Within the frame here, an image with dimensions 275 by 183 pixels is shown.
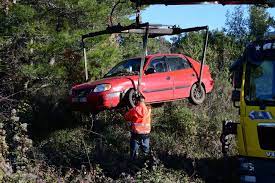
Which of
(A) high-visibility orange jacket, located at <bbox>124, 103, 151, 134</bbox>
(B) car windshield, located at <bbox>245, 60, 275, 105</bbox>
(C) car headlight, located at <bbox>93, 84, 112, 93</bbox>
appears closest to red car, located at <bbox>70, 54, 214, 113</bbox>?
(C) car headlight, located at <bbox>93, 84, 112, 93</bbox>

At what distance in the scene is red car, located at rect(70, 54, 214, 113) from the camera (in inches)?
514

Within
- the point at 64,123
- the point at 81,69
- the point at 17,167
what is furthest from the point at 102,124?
the point at 17,167

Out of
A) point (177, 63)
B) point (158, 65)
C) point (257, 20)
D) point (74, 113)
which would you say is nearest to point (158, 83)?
point (158, 65)

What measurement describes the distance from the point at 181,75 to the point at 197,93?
0.86m

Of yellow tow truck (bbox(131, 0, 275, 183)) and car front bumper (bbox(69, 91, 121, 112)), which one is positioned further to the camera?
car front bumper (bbox(69, 91, 121, 112))

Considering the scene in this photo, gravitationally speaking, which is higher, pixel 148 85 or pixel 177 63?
pixel 177 63

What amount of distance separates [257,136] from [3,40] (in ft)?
26.9

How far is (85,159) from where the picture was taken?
11547mm

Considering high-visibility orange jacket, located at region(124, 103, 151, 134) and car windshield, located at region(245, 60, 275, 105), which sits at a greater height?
car windshield, located at region(245, 60, 275, 105)

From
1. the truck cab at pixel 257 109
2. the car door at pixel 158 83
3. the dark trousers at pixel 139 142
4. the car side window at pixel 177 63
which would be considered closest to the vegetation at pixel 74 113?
the dark trousers at pixel 139 142

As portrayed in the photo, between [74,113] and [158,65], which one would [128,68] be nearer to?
[158,65]

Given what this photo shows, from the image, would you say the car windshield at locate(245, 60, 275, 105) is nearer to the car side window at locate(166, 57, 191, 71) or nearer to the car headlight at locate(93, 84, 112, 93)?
the car headlight at locate(93, 84, 112, 93)

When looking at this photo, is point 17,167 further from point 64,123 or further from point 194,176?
point 64,123

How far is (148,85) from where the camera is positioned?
44.9 ft
